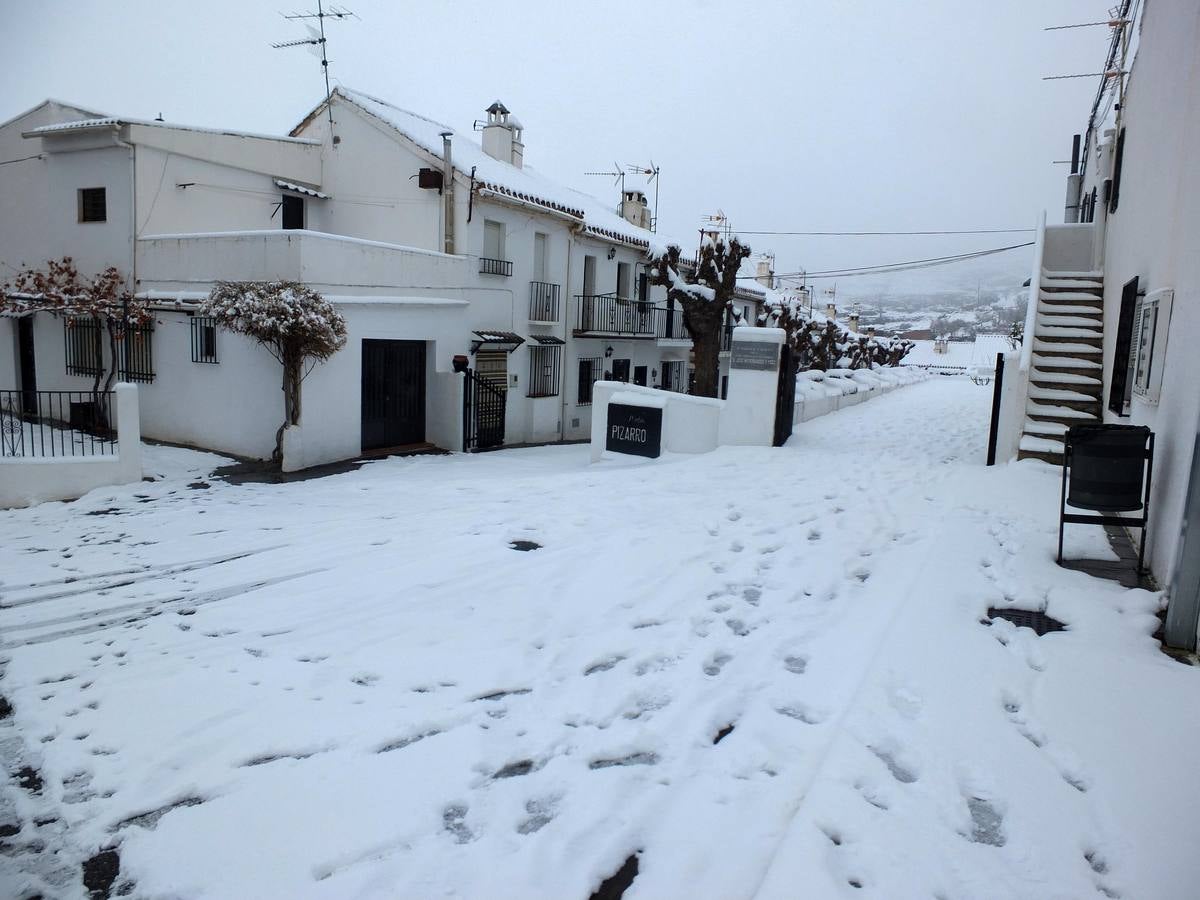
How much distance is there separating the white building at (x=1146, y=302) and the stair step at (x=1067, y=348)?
0.07 feet

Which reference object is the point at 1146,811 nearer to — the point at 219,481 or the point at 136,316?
the point at 219,481

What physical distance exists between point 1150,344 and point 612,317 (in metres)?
17.0

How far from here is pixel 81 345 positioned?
16.0 meters

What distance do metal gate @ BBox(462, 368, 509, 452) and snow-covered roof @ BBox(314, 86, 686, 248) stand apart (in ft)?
14.0

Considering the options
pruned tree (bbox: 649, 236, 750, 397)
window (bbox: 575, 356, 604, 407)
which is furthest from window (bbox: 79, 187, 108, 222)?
pruned tree (bbox: 649, 236, 750, 397)

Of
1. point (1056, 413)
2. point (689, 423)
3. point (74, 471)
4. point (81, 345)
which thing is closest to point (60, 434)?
point (74, 471)

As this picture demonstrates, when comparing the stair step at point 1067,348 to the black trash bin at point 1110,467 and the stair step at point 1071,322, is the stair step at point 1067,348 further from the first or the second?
the black trash bin at point 1110,467

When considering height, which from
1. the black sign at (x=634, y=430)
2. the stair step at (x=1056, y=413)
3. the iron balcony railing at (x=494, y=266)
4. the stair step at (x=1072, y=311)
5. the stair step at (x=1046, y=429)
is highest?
the iron balcony railing at (x=494, y=266)

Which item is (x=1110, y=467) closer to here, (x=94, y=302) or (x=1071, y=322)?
→ (x=1071, y=322)

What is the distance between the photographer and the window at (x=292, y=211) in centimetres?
1817

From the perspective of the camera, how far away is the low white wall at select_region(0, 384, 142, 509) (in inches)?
400

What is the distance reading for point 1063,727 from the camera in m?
3.48

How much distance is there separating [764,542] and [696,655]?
7.57 feet

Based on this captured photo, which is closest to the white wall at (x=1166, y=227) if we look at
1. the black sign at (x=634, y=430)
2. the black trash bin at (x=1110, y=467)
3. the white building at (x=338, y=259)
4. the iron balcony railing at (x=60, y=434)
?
the black trash bin at (x=1110, y=467)
